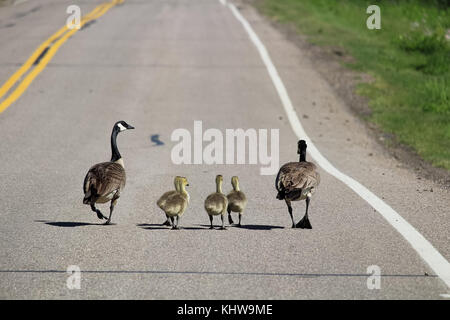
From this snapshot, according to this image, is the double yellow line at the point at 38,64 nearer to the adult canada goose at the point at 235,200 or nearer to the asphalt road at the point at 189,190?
the asphalt road at the point at 189,190

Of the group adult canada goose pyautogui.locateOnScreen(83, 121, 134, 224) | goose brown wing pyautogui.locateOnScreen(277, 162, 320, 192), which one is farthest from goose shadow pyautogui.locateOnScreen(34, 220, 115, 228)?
goose brown wing pyautogui.locateOnScreen(277, 162, 320, 192)

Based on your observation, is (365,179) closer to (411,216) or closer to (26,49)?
(411,216)

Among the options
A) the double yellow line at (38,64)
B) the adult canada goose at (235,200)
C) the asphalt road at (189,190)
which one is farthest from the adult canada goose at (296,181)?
the double yellow line at (38,64)

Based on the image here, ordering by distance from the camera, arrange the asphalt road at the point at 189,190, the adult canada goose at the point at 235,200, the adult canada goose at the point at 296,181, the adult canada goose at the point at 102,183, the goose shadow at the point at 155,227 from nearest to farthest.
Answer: the asphalt road at the point at 189,190
the adult canada goose at the point at 102,183
the adult canada goose at the point at 296,181
the adult canada goose at the point at 235,200
the goose shadow at the point at 155,227

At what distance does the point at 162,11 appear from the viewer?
1178 inches

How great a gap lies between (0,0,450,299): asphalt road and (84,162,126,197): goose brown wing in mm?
606

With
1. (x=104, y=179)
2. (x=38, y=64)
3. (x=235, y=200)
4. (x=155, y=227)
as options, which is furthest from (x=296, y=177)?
(x=38, y=64)

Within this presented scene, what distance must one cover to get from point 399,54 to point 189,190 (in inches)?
553

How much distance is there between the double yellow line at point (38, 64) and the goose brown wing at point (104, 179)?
9114 millimetres

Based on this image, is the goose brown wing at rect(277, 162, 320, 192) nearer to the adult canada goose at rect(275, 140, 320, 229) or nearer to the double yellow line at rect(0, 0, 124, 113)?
the adult canada goose at rect(275, 140, 320, 229)

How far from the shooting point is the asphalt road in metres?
6.00

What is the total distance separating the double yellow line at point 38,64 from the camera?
16.3 metres

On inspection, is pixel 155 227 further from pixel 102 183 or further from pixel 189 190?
pixel 189 190

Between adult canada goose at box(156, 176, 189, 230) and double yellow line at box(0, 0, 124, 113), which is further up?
double yellow line at box(0, 0, 124, 113)
